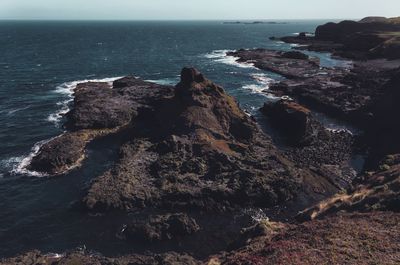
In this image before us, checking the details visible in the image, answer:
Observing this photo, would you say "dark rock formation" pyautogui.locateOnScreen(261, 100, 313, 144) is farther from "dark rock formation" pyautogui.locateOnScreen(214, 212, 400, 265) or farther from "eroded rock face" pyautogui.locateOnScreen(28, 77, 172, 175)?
"dark rock formation" pyautogui.locateOnScreen(214, 212, 400, 265)

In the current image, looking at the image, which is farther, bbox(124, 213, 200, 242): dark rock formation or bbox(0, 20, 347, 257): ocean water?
bbox(0, 20, 347, 257): ocean water

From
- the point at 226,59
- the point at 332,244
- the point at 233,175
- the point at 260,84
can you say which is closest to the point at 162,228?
the point at 233,175

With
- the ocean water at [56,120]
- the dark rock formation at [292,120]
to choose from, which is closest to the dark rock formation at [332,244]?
the ocean water at [56,120]

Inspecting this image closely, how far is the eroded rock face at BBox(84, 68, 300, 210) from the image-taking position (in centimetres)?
4562

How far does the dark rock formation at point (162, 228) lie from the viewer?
128 feet

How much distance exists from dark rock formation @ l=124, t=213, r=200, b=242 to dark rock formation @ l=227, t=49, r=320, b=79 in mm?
79584

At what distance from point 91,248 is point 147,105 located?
42680mm

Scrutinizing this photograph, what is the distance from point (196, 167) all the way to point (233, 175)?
15.5 ft

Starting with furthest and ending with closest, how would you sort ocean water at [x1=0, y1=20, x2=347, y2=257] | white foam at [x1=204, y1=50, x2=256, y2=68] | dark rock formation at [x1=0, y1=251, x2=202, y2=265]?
white foam at [x1=204, y1=50, x2=256, y2=68] < ocean water at [x1=0, y1=20, x2=347, y2=257] < dark rock formation at [x1=0, y1=251, x2=202, y2=265]

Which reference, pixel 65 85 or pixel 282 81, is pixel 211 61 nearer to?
pixel 282 81

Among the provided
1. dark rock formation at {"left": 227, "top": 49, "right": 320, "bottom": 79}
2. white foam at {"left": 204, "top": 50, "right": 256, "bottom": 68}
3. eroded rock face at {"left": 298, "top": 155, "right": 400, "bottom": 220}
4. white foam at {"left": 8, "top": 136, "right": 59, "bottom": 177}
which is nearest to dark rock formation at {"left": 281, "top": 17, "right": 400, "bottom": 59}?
dark rock formation at {"left": 227, "top": 49, "right": 320, "bottom": 79}

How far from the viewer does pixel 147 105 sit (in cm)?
7769

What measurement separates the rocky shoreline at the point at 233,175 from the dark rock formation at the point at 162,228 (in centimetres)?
10

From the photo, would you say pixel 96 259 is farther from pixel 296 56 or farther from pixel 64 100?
pixel 296 56
